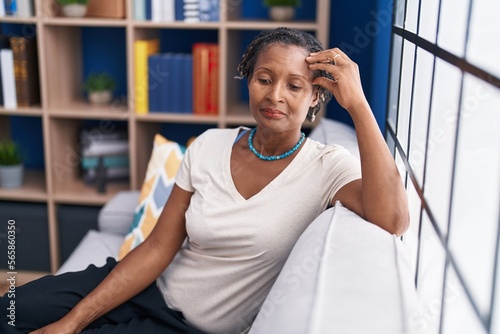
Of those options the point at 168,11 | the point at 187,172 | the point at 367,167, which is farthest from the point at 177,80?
the point at 367,167

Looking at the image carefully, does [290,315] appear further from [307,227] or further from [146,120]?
[146,120]

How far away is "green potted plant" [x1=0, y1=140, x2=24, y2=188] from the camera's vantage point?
2.95 meters

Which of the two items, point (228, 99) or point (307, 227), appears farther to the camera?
point (228, 99)

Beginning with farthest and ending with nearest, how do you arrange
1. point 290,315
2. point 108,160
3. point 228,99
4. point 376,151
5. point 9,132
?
point 9,132 → point 108,160 → point 228,99 → point 376,151 → point 290,315

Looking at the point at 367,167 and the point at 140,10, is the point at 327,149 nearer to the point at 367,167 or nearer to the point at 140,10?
the point at 367,167

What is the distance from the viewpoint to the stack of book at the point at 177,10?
2658mm

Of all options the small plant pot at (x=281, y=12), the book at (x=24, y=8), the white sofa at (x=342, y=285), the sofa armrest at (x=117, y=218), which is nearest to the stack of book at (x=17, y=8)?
the book at (x=24, y=8)

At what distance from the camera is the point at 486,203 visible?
948mm

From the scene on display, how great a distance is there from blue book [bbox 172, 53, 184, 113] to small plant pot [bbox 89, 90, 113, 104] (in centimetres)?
40

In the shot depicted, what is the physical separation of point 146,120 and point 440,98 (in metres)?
1.81

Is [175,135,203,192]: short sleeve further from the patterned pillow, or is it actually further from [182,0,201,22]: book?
[182,0,201,22]: book

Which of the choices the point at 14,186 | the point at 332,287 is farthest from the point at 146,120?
the point at 332,287

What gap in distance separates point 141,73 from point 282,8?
70 cm

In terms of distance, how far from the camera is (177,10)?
106 inches
